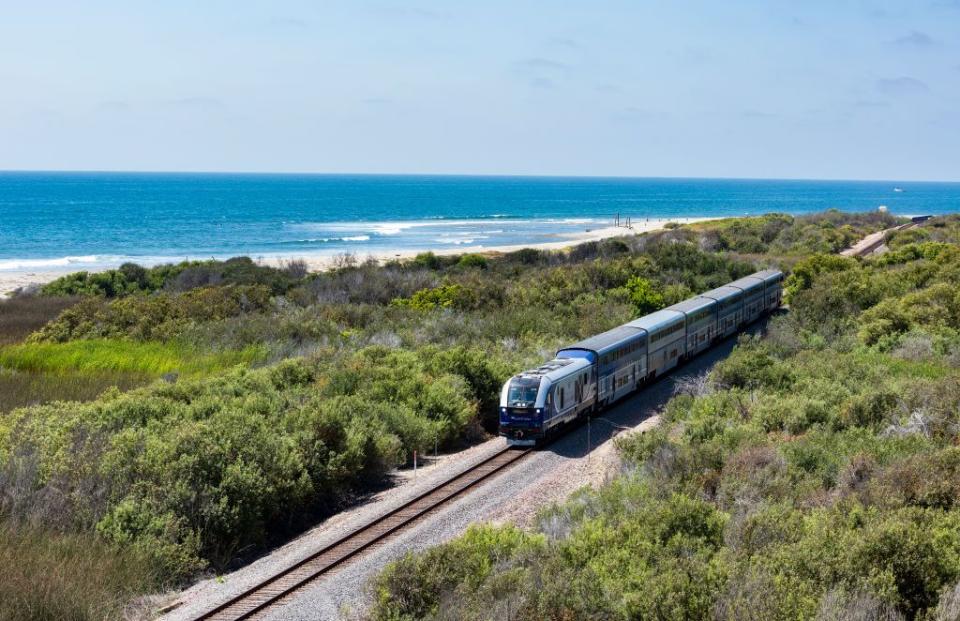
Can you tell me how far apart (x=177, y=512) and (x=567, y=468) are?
9197 millimetres

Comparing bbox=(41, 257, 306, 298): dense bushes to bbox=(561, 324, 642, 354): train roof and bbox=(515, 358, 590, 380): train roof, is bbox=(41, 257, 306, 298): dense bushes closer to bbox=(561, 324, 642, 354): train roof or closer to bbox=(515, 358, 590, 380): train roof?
bbox=(561, 324, 642, 354): train roof

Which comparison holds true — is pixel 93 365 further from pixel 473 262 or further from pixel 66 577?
pixel 473 262

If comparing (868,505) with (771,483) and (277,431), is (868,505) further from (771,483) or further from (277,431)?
(277,431)

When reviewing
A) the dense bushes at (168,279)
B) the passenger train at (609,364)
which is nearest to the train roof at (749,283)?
the passenger train at (609,364)

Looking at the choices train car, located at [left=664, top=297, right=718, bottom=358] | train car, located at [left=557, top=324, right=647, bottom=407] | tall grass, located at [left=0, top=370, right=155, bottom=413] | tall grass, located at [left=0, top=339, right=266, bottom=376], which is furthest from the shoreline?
train car, located at [left=557, top=324, right=647, bottom=407]

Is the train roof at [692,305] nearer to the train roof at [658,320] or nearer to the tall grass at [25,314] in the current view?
the train roof at [658,320]

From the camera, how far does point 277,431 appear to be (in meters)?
19.6

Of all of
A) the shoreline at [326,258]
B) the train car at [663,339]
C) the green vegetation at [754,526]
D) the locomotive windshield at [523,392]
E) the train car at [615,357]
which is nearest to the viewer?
the green vegetation at [754,526]

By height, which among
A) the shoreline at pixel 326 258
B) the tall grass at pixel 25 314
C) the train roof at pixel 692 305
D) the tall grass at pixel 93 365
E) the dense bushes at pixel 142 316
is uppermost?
the train roof at pixel 692 305

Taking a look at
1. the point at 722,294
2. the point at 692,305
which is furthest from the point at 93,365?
the point at 722,294

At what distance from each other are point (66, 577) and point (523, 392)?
A: 12749 millimetres

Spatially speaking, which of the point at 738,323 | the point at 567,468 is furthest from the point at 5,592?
the point at 738,323

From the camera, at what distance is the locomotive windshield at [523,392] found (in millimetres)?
22719

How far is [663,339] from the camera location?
30875 mm
